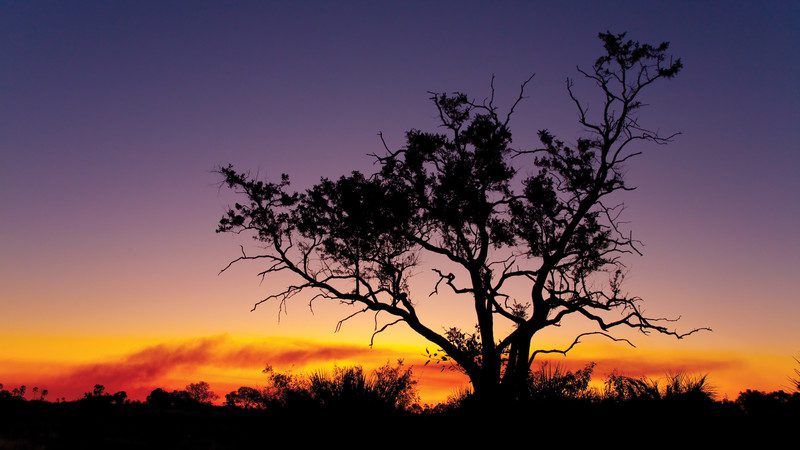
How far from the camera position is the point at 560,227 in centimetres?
2012

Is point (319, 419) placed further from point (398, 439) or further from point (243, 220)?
point (243, 220)

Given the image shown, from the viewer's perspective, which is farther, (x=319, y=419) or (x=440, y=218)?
(x=440, y=218)

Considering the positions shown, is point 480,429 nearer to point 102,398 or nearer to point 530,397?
point 530,397

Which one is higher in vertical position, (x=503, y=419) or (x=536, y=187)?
(x=536, y=187)

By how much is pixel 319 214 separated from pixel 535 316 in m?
7.75

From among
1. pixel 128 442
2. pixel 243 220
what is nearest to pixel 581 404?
pixel 128 442

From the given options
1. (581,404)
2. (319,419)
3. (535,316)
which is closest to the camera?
(319,419)

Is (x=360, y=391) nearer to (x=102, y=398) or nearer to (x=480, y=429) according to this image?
(x=480, y=429)

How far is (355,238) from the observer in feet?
68.2

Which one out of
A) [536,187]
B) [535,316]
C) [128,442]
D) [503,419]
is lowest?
[128,442]

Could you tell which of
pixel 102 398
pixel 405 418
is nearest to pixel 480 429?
pixel 405 418

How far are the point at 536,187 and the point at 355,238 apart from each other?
20.1 ft

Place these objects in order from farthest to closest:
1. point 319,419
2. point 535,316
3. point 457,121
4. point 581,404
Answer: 1. point 457,121
2. point 535,316
3. point 581,404
4. point 319,419

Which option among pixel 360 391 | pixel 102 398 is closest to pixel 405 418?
pixel 360 391
